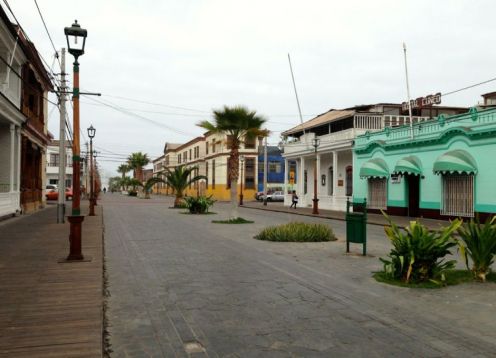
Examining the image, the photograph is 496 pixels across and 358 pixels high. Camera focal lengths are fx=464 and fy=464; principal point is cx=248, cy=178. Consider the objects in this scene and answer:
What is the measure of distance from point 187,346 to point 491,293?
519 centimetres

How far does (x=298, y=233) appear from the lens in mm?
14422

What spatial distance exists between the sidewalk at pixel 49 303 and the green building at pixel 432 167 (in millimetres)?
16582

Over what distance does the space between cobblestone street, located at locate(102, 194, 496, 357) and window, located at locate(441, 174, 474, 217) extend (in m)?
12.7

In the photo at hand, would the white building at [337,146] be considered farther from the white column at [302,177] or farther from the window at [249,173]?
the window at [249,173]

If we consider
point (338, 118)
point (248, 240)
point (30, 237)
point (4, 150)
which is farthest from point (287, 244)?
point (338, 118)

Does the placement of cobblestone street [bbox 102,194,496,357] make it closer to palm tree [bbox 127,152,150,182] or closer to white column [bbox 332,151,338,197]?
white column [bbox 332,151,338,197]

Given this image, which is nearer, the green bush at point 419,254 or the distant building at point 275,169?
the green bush at point 419,254

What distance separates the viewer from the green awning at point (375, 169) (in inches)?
1071

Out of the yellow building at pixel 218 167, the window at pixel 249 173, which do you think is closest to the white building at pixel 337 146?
the yellow building at pixel 218 167

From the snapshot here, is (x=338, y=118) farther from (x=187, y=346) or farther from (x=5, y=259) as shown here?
(x=187, y=346)

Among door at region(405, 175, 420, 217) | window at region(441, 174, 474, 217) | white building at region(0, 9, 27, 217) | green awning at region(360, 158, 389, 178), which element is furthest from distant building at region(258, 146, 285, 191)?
white building at region(0, 9, 27, 217)

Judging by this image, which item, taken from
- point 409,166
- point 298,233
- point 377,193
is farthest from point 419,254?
point 377,193

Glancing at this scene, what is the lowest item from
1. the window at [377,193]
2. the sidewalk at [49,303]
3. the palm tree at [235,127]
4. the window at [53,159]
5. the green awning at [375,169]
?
the sidewalk at [49,303]

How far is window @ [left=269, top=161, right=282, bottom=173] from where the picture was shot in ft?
230
